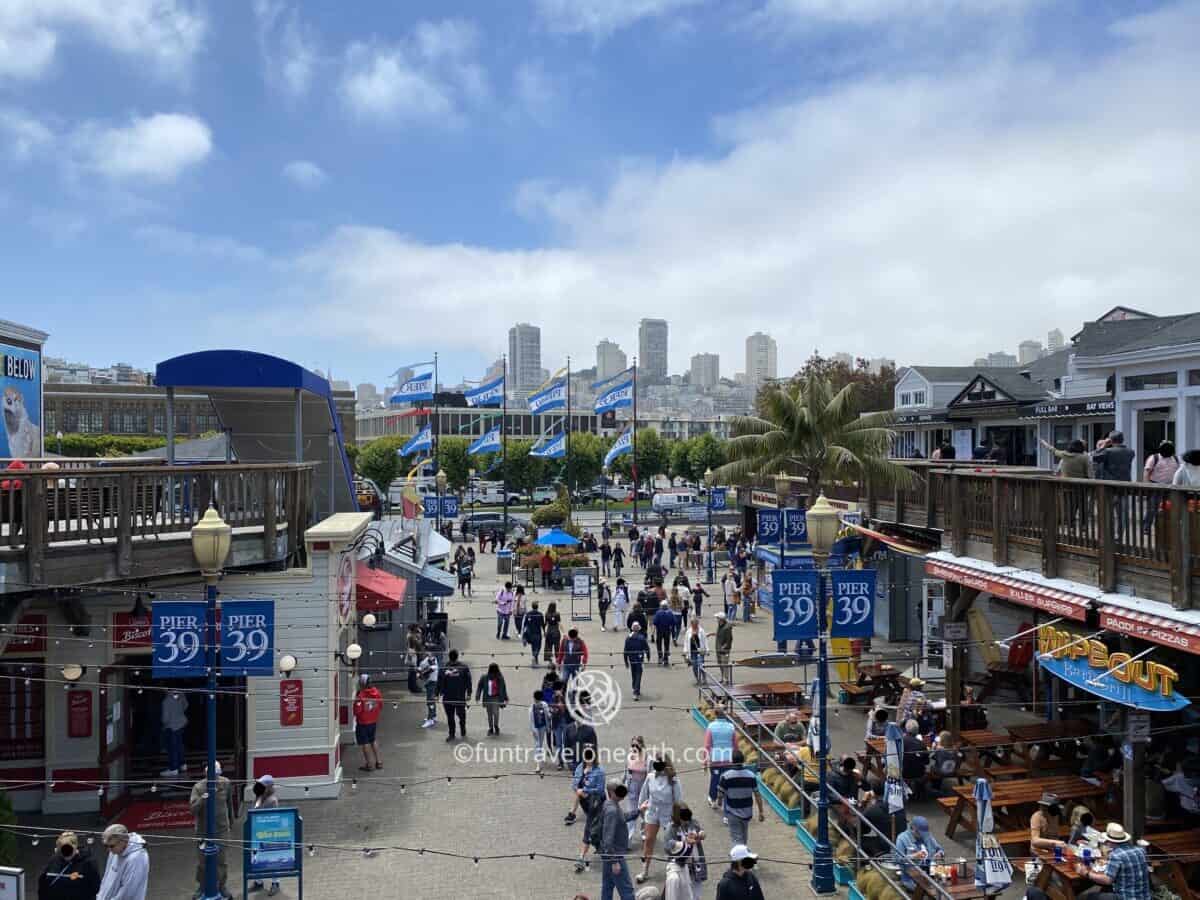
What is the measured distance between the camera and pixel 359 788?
46.9 feet

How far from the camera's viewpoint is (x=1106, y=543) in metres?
10.4

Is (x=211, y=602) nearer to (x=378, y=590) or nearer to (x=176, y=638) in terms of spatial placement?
(x=176, y=638)

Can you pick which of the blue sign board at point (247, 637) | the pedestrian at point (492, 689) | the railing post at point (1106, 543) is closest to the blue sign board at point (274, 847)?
the blue sign board at point (247, 637)

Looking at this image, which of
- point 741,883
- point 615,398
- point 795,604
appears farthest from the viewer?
point 615,398

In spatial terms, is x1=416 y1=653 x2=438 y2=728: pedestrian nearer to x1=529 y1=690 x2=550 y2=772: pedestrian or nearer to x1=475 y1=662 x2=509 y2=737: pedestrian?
x1=475 y1=662 x2=509 y2=737: pedestrian

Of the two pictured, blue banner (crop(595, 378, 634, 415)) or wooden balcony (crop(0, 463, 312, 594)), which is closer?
wooden balcony (crop(0, 463, 312, 594))

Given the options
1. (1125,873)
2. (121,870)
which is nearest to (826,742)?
(1125,873)

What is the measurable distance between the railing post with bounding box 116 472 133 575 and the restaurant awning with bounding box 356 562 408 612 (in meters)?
6.51

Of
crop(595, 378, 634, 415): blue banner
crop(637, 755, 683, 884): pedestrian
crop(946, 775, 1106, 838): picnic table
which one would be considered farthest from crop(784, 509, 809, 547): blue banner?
crop(595, 378, 634, 415): blue banner

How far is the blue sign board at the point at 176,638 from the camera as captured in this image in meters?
10.5

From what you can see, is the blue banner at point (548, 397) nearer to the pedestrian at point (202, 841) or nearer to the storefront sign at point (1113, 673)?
the pedestrian at point (202, 841)

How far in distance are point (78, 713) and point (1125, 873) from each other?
13301mm

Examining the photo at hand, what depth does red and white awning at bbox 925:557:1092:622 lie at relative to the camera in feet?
34.9

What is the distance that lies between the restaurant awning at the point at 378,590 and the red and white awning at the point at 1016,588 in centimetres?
991
